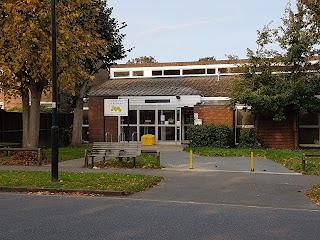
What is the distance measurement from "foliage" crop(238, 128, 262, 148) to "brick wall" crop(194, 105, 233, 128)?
167cm

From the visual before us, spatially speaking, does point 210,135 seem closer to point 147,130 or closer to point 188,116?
point 188,116

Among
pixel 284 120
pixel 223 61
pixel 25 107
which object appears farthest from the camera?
pixel 223 61

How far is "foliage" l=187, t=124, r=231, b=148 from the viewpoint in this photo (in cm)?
2316

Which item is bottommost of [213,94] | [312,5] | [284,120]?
[284,120]

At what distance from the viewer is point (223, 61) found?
3089 cm

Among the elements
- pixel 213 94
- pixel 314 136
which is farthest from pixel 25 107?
pixel 314 136

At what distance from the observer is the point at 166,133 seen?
88.2 ft

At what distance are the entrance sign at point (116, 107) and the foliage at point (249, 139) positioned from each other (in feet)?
23.2

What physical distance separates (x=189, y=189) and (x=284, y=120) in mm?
14577

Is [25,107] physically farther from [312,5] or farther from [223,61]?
[223,61]

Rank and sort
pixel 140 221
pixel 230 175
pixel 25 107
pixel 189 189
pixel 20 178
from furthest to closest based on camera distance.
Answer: pixel 25 107 < pixel 230 175 < pixel 20 178 < pixel 189 189 < pixel 140 221

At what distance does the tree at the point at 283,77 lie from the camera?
21.7m

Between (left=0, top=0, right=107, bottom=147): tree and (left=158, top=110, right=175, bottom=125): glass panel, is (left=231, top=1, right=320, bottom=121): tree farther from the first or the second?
(left=0, top=0, right=107, bottom=147): tree

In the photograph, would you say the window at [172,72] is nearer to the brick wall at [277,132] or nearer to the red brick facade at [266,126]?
the red brick facade at [266,126]
